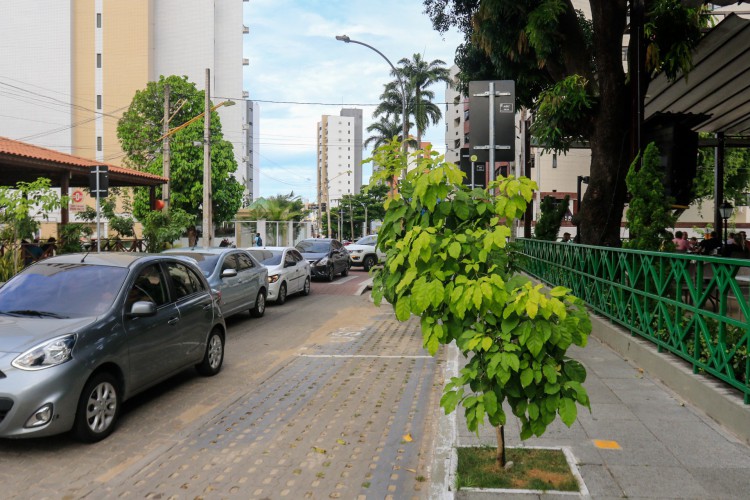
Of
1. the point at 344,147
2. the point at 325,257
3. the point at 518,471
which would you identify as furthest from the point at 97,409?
the point at 344,147

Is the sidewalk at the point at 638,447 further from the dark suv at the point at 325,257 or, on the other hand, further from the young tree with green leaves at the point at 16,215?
the dark suv at the point at 325,257

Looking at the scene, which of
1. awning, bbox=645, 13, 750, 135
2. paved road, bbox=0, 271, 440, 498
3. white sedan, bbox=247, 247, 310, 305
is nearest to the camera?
paved road, bbox=0, 271, 440, 498

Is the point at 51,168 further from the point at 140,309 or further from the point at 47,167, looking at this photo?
the point at 140,309

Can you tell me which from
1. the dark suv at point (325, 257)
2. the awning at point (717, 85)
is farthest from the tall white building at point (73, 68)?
the awning at point (717, 85)

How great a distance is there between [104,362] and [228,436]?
1258 mm

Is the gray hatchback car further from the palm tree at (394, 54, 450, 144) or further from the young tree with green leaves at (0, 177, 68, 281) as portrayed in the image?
the palm tree at (394, 54, 450, 144)

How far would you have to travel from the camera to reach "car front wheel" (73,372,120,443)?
17.0 feet

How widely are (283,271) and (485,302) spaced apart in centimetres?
1263

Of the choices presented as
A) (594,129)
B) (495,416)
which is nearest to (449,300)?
(495,416)

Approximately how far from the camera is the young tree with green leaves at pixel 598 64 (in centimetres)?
1199

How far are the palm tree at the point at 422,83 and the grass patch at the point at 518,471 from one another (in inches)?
1739

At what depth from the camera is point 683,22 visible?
39.0ft

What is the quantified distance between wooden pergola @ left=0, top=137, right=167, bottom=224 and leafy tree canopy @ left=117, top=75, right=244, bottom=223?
13.1 meters

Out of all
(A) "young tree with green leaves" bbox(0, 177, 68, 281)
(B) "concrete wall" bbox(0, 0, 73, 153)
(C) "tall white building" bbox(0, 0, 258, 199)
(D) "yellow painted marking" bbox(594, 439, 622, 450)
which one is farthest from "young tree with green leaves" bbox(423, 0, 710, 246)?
(B) "concrete wall" bbox(0, 0, 73, 153)
